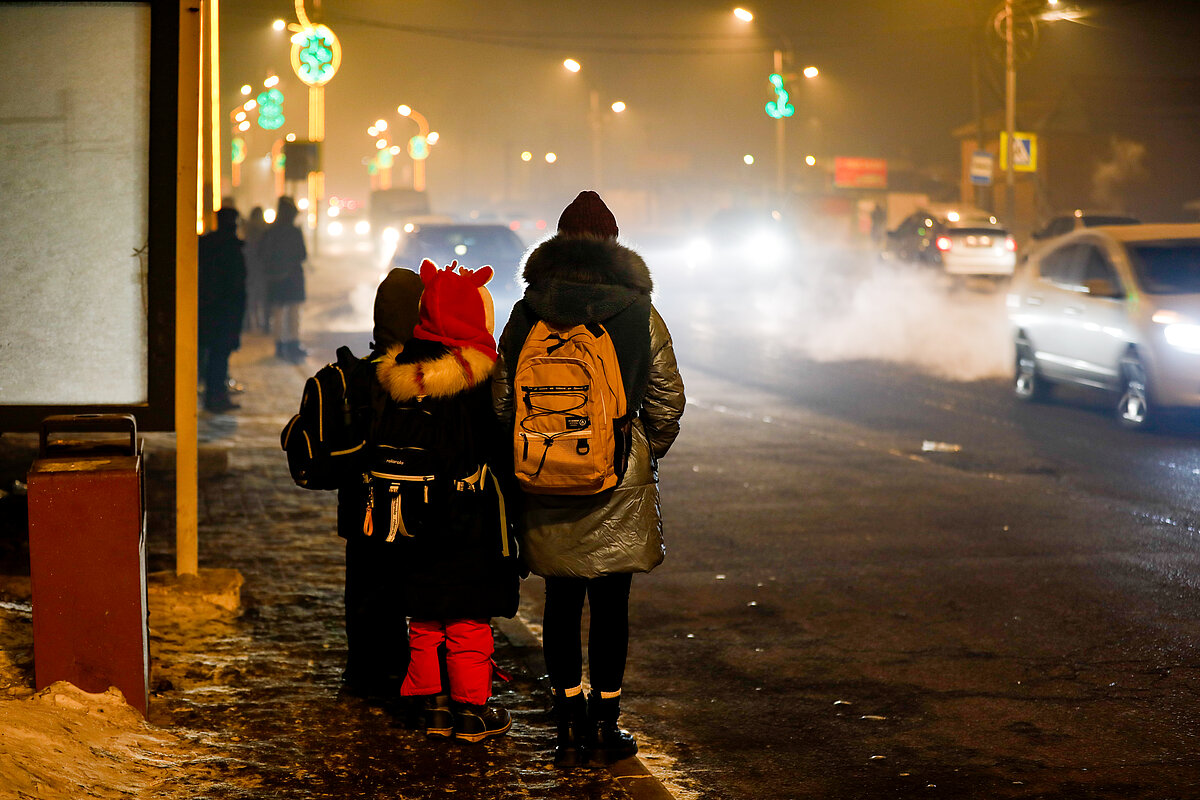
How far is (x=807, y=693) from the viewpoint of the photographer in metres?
5.52

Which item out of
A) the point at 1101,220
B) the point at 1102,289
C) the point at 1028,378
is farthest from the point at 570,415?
the point at 1101,220

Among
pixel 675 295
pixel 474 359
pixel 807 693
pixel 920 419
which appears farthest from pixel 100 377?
pixel 675 295

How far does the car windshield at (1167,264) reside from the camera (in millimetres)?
12516

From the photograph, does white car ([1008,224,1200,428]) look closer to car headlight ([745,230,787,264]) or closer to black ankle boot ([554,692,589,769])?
black ankle boot ([554,692,589,769])

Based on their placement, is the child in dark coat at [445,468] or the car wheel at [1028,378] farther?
the car wheel at [1028,378]

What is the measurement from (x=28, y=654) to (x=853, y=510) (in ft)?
17.8

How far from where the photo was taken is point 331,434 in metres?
4.64

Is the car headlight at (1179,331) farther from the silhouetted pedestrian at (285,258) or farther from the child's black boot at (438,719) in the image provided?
the silhouetted pedestrian at (285,258)

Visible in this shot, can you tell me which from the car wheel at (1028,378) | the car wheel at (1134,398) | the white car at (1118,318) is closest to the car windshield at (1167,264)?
the white car at (1118,318)

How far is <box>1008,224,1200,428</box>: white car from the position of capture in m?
12.1

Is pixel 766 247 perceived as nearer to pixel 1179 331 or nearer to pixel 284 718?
pixel 1179 331

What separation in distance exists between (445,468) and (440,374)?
0.31 m

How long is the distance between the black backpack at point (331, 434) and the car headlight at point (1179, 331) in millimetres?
9359

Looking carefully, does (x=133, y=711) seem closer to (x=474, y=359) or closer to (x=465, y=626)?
(x=465, y=626)
